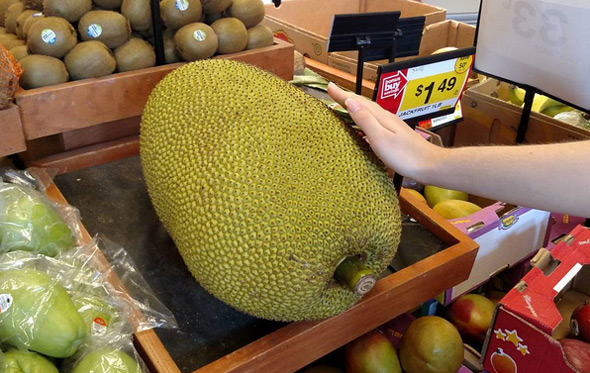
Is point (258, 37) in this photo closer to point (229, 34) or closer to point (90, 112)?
point (229, 34)

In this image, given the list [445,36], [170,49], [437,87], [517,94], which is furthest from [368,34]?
[445,36]

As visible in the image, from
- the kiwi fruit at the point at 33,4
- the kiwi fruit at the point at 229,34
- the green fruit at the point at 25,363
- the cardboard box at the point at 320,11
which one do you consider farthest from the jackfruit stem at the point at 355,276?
the cardboard box at the point at 320,11

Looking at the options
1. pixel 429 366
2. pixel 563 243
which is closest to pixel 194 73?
pixel 429 366

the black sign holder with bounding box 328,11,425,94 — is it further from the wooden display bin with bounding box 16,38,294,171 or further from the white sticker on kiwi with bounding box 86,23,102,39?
the white sticker on kiwi with bounding box 86,23,102,39

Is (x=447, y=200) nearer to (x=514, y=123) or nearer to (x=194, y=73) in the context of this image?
(x=514, y=123)

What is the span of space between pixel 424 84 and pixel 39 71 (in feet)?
2.52

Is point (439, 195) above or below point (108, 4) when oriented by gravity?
below

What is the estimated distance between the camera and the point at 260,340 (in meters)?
0.84

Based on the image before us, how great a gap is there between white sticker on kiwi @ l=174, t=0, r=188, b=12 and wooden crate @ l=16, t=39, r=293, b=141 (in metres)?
0.13

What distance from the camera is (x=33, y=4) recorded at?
1.31 meters

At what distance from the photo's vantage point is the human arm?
769mm

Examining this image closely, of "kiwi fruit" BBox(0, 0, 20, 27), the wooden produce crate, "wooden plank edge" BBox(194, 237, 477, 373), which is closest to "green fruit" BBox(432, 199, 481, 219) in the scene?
"wooden plank edge" BBox(194, 237, 477, 373)

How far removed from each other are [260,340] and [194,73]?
495mm

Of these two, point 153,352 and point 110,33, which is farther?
point 110,33
